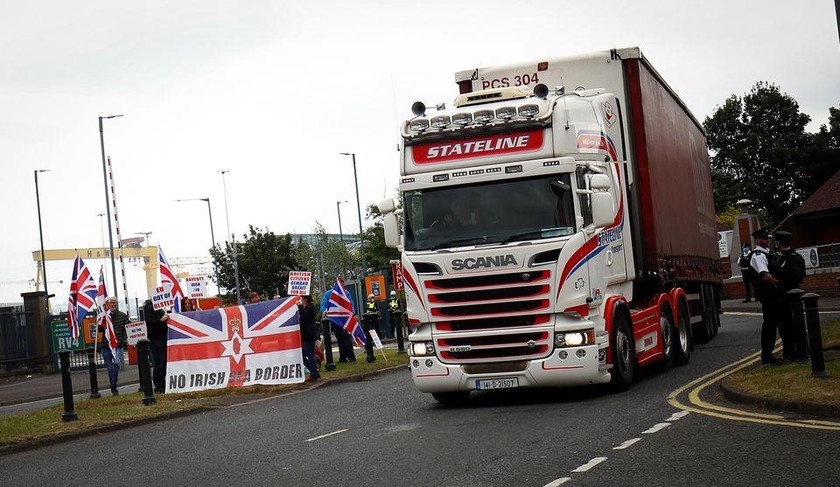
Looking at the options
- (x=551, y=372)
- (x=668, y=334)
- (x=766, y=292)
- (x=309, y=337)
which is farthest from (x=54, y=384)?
(x=766, y=292)

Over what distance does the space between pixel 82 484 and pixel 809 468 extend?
657 cm

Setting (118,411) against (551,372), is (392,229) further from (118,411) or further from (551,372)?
(118,411)

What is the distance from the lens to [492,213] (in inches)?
546

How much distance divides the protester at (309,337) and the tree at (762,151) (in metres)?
56.6

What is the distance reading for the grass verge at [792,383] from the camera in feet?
38.5

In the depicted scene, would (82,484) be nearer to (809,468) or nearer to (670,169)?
(809,468)

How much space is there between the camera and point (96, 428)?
16.2 metres

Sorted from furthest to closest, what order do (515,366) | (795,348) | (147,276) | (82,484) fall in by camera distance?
(147,276) < (795,348) < (515,366) < (82,484)

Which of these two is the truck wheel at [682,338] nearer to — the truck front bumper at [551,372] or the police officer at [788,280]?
the police officer at [788,280]

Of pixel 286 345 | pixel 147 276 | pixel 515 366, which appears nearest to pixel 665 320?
pixel 515 366

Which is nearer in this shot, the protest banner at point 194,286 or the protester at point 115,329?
the protester at point 115,329

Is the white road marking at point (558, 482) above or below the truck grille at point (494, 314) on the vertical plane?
below

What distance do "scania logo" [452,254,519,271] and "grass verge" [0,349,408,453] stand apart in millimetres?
6212

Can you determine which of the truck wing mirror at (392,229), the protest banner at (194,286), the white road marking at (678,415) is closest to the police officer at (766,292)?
the white road marking at (678,415)
